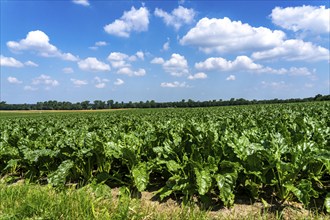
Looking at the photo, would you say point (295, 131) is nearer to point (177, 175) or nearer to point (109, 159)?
point (177, 175)

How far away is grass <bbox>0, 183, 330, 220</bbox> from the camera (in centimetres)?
321

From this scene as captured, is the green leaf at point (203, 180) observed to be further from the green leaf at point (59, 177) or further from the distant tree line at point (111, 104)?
the distant tree line at point (111, 104)

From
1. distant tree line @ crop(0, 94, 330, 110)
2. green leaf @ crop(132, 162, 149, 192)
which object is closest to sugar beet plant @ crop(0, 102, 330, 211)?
green leaf @ crop(132, 162, 149, 192)

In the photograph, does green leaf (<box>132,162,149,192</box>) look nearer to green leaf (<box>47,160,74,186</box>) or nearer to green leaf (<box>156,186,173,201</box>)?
green leaf (<box>156,186,173,201</box>)

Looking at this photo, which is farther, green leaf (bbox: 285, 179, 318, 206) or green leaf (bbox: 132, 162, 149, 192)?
green leaf (bbox: 132, 162, 149, 192)

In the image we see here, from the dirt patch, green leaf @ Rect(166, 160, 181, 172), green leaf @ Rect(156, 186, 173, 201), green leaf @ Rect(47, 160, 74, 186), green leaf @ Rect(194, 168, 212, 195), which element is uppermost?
green leaf @ Rect(166, 160, 181, 172)

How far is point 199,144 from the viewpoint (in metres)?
4.60

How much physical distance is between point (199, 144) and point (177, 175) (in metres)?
0.87

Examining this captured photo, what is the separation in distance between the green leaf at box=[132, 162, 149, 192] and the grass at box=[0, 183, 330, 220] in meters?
0.20

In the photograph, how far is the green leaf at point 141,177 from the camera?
3.93m

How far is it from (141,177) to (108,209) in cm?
68

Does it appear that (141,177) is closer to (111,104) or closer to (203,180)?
(203,180)

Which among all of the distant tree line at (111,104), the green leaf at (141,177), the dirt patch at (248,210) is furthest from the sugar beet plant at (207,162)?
the distant tree line at (111,104)

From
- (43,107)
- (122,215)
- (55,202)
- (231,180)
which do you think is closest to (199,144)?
(231,180)
